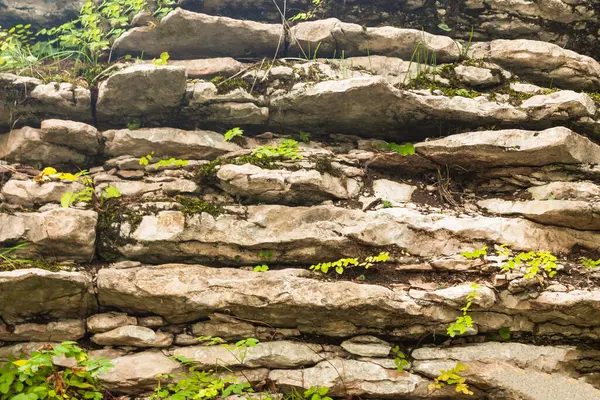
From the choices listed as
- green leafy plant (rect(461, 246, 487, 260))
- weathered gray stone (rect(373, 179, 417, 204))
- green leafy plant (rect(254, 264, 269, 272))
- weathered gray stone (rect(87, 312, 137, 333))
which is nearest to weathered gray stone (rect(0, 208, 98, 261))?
weathered gray stone (rect(87, 312, 137, 333))

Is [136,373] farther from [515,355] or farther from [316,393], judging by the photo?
[515,355]

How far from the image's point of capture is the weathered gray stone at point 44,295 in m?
4.54

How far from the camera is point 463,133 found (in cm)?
586

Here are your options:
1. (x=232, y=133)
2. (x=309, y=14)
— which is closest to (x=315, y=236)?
(x=232, y=133)

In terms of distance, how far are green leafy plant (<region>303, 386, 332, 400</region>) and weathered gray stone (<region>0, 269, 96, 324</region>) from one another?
7.69 feet

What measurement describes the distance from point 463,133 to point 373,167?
1158 millimetres

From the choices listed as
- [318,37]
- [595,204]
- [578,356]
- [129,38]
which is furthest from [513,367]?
[129,38]

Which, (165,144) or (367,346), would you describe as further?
(165,144)

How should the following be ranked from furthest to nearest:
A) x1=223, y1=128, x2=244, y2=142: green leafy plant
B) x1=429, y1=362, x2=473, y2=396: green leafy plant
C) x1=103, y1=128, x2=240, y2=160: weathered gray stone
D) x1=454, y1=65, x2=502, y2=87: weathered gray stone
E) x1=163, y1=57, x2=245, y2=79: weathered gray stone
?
x1=163, y1=57, x2=245, y2=79: weathered gray stone < x1=454, y1=65, x2=502, y2=87: weathered gray stone < x1=103, y1=128, x2=240, y2=160: weathered gray stone < x1=223, y1=128, x2=244, y2=142: green leafy plant < x1=429, y1=362, x2=473, y2=396: green leafy plant

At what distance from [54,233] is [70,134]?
1494 millimetres

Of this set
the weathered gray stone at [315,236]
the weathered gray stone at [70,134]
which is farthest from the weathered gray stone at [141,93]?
the weathered gray stone at [315,236]

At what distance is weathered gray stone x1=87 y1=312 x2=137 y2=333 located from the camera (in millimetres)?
4855

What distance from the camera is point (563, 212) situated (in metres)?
5.10

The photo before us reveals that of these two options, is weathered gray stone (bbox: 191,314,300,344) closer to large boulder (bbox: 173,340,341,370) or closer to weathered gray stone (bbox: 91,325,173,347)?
large boulder (bbox: 173,340,341,370)
